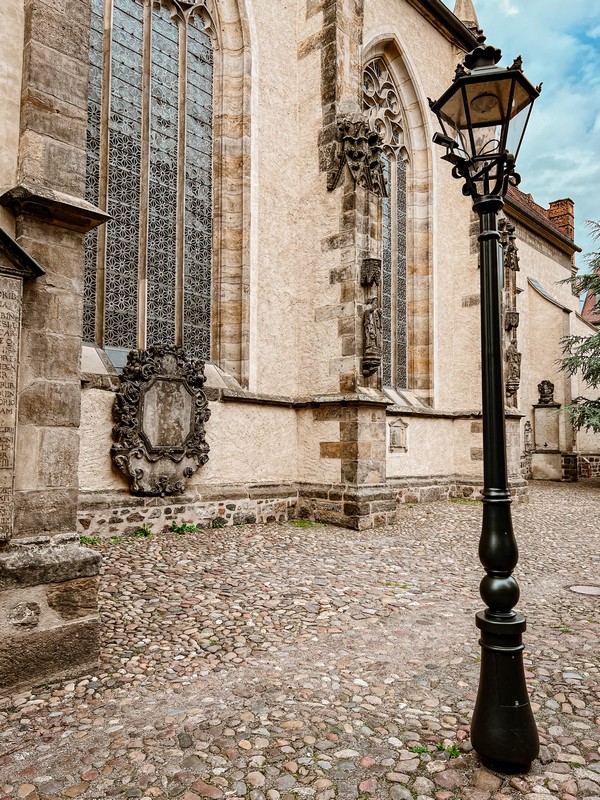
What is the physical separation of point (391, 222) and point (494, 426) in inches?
406

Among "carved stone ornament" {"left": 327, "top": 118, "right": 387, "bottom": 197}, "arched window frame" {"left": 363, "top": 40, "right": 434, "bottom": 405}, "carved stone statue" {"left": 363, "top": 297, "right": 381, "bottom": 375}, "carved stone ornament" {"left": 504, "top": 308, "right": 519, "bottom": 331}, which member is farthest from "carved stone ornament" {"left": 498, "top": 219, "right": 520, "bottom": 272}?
"carved stone statue" {"left": 363, "top": 297, "right": 381, "bottom": 375}

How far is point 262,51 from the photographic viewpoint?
8.97m

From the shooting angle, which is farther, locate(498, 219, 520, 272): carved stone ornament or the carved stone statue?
locate(498, 219, 520, 272): carved stone ornament

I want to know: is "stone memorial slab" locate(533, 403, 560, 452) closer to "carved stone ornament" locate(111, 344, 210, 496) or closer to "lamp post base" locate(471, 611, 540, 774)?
"carved stone ornament" locate(111, 344, 210, 496)

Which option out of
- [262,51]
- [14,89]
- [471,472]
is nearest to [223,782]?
[14,89]

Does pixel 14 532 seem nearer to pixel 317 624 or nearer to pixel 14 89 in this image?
pixel 317 624

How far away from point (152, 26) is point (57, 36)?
5464 millimetres

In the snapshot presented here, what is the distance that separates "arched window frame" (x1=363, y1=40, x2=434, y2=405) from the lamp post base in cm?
961

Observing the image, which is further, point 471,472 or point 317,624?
point 471,472

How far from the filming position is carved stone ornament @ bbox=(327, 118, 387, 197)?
8617 mm

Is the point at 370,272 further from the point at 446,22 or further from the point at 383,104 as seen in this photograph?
the point at 446,22

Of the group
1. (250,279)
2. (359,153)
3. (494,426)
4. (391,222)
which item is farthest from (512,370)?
(494,426)

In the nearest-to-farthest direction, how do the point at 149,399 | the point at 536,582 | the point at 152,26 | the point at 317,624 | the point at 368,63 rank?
the point at 317,624, the point at 536,582, the point at 149,399, the point at 152,26, the point at 368,63

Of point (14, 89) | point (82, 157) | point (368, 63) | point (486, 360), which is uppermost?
point (368, 63)
